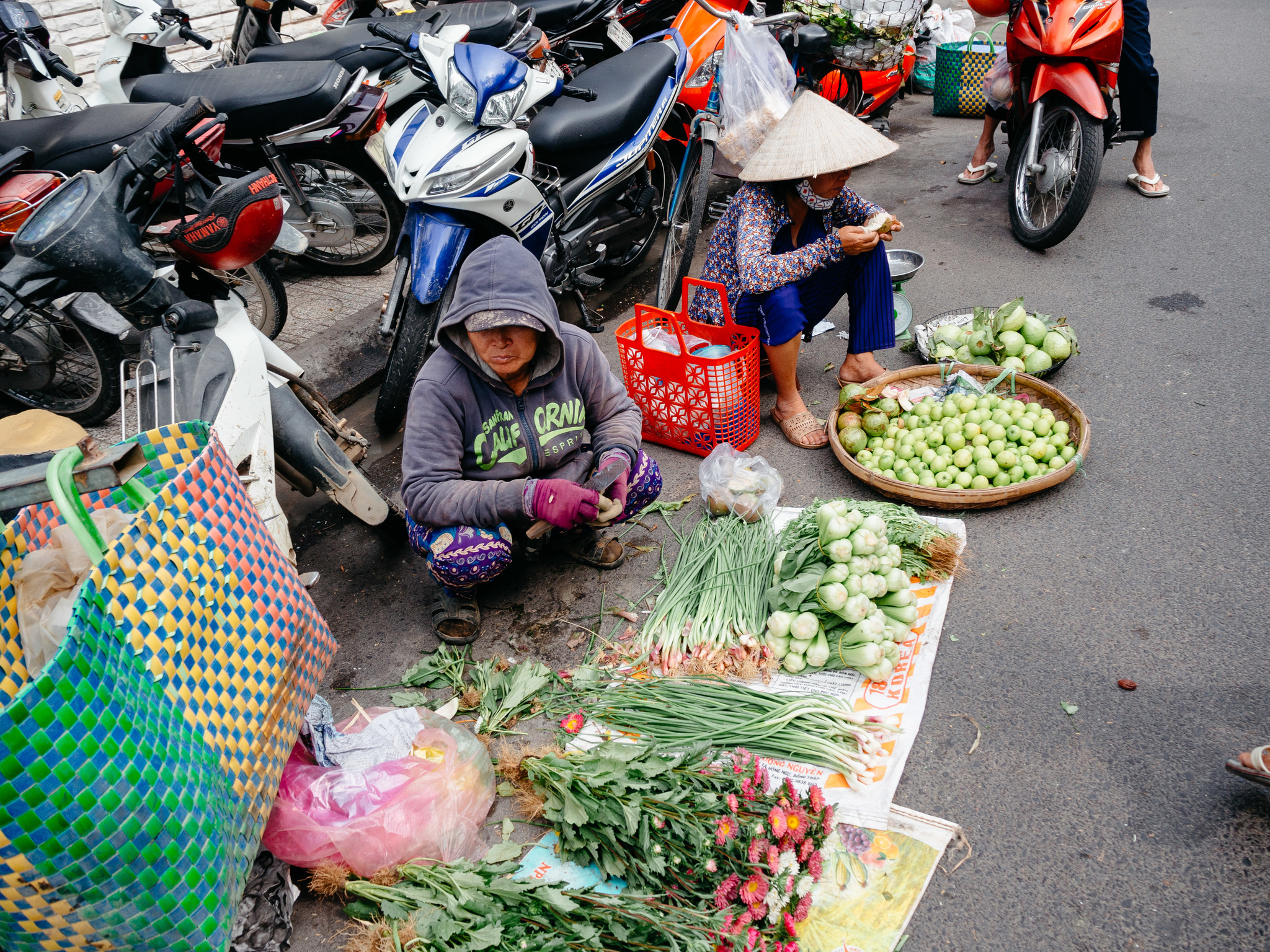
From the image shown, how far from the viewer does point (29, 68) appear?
13.2ft

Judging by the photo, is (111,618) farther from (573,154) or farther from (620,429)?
(573,154)

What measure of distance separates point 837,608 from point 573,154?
105 inches

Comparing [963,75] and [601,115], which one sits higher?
[601,115]

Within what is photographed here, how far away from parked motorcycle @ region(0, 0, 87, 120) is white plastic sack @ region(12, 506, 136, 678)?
3.69 metres

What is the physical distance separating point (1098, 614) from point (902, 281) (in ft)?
7.24

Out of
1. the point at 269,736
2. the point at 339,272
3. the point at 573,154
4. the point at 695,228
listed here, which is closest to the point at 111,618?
the point at 269,736

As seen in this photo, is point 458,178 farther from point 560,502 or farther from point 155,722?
point 155,722

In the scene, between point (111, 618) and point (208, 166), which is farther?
point (208, 166)

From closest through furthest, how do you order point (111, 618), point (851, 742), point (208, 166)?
1. point (111, 618)
2. point (851, 742)
3. point (208, 166)

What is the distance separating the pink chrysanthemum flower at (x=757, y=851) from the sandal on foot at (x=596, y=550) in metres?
1.32

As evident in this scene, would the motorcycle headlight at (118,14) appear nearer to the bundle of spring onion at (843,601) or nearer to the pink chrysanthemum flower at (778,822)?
the bundle of spring onion at (843,601)

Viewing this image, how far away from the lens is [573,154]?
382cm

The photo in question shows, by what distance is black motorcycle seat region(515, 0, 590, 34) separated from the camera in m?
5.17

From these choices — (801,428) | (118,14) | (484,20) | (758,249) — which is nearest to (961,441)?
(801,428)
